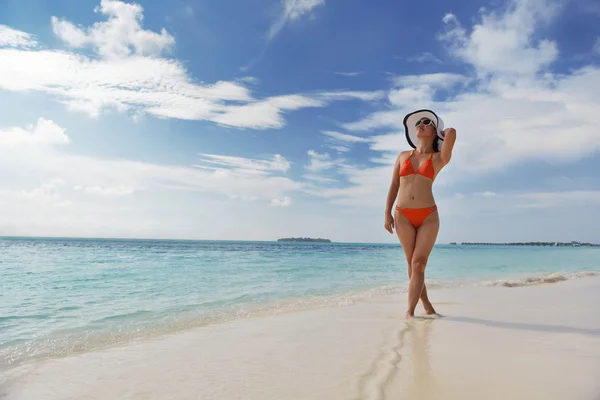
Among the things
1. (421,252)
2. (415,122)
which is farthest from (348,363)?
(415,122)

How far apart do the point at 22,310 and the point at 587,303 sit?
8.96 metres

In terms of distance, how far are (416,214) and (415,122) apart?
121 centimetres

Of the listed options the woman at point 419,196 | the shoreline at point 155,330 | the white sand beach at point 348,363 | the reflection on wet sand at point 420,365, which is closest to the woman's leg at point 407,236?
the woman at point 419,196

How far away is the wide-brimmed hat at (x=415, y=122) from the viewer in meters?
4.95

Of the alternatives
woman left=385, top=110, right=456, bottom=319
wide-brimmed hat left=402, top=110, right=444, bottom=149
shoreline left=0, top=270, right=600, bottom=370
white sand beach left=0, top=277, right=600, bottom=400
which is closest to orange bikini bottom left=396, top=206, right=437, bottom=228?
woman left=385, top=110, right=456, bottom=319

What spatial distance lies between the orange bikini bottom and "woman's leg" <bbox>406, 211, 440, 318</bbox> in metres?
0.05

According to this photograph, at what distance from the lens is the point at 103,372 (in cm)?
306

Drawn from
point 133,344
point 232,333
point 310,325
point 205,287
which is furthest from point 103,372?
point 205,287

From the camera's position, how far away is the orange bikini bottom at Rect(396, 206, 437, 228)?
192 inches

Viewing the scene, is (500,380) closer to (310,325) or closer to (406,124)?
(310,325)

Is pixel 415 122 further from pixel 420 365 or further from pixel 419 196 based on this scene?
pixel 420 365

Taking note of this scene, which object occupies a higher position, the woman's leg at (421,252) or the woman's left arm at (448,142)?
the woman's left arm at (448,142)

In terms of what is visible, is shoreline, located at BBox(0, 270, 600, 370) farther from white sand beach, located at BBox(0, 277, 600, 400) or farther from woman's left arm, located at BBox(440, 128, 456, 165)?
woman's left arm, located at BBox(440, 128, 456, 165)

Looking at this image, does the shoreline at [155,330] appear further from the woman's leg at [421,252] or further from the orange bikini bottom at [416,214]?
the orange bikini bottom at [416,214]
